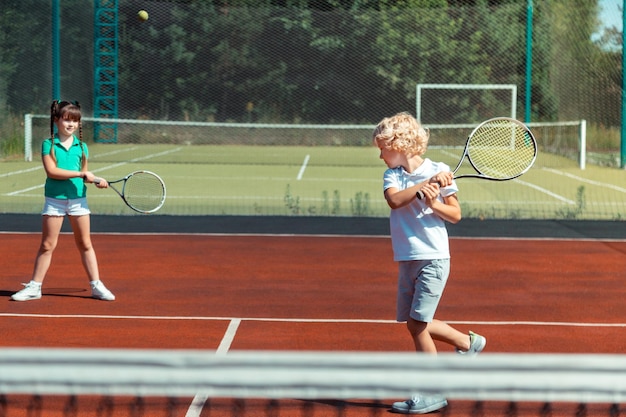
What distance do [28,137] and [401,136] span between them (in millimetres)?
12146

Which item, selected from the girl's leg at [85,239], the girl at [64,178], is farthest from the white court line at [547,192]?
the girl at [64,178]

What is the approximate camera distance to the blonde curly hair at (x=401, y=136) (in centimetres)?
473

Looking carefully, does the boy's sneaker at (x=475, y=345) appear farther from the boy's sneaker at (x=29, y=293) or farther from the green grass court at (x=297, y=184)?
the green grass court at (x=297, y=184)

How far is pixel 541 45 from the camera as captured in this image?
1625cm

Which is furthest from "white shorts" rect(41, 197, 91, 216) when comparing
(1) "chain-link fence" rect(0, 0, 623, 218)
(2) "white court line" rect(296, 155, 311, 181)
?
(2) "white court line" rect(296, 155, 311, 181)

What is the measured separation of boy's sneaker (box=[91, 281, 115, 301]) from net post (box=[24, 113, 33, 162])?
8827 mm

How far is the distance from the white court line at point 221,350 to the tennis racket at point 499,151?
166cm

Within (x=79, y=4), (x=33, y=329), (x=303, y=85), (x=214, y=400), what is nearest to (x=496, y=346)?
(x=214, y=400)

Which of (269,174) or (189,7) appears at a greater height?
(189,7)

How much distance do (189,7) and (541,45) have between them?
530cm

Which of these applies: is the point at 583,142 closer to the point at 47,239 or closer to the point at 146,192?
the point at 146,192

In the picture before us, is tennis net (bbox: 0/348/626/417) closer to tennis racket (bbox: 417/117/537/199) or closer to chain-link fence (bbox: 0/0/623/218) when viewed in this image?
tennis racket (bbox: 417/117/537/199)

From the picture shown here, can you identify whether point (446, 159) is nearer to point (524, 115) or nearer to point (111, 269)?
point (524, 115)

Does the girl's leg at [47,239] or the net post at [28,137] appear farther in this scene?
the net post at [28,137]
